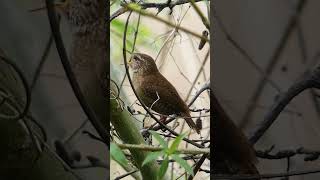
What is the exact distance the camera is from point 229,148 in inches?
45.1

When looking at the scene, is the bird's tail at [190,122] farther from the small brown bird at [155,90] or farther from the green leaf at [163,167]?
the green leaf at [163,167]

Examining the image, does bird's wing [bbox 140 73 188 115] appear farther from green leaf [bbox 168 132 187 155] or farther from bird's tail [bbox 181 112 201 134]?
green leaf [bbox 168 132 187 155]

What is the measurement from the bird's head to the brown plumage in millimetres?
210

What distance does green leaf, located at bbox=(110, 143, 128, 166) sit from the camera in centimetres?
120

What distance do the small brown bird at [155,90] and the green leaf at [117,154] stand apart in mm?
156

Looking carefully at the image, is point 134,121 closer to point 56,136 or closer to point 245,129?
point 56,136

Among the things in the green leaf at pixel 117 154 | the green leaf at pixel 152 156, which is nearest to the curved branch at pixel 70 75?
the green leaf at pixel 117 154

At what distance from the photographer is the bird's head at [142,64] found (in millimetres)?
1262

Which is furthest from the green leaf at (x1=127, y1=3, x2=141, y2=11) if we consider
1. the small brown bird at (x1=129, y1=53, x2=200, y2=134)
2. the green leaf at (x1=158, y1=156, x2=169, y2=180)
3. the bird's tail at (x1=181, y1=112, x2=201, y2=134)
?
the green leaf at (x1=158, y1=156, x2=169, y2=180)

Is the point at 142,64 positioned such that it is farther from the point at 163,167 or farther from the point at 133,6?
the point at 163,167

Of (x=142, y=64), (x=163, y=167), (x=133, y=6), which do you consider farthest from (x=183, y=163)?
(x=133, y=6)

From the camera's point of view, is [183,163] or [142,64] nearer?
[183,163]

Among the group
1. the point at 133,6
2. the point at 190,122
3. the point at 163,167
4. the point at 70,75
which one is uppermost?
the point at 133,6

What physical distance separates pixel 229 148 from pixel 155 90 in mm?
262
